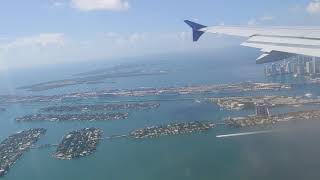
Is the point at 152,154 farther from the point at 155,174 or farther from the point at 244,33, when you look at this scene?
the point at 244,33

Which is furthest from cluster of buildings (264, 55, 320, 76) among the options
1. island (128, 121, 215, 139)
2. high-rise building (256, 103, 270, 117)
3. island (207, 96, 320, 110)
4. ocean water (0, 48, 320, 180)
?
island (128, 121, 215, 139)

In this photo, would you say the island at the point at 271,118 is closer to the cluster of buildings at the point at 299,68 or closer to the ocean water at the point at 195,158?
the ocean water at the point at 195,158

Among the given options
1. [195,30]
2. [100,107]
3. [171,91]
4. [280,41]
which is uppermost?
[195,30]

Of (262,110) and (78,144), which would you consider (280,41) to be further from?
(262,110)

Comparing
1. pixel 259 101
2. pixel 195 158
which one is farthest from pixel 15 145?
pixel 259 101

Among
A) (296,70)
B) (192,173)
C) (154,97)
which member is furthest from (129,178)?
(296,70)
